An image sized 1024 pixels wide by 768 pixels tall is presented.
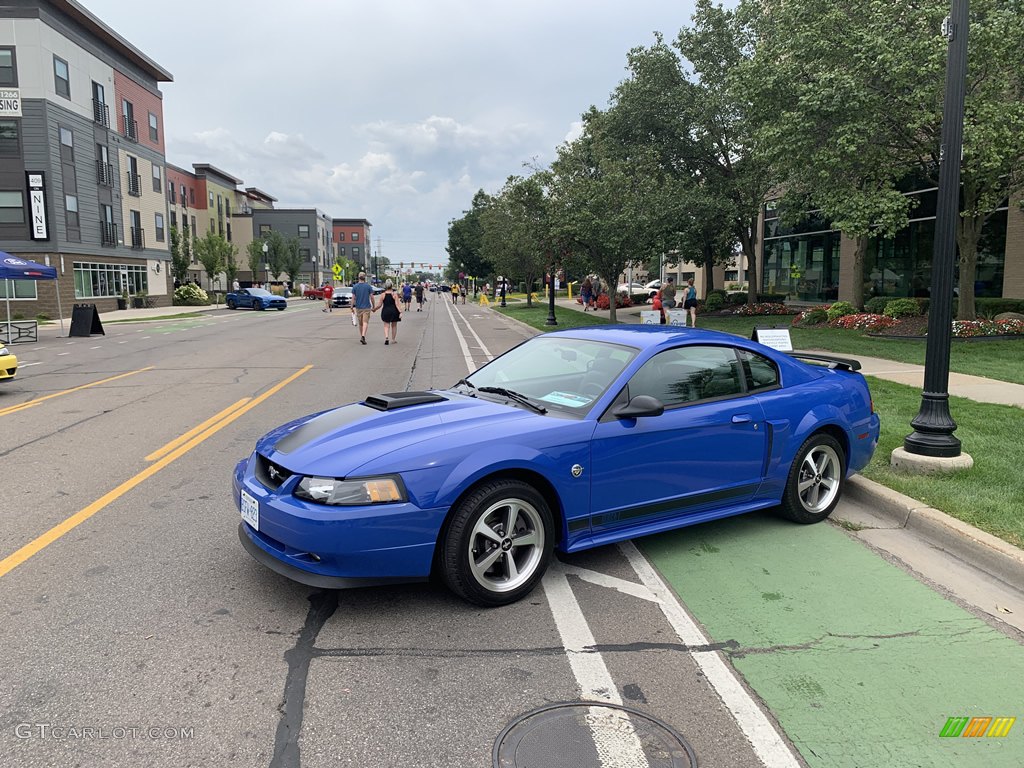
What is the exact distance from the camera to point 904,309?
20.4 m

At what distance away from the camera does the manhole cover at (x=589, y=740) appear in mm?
2676

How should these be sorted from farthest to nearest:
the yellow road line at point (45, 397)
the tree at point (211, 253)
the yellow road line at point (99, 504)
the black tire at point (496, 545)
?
1. the tree at point (211, 253)
2. the yellow road line at point (45, 397)
3. the yellow road line at point (99, 504)
4. the black tire at point (496, 545)

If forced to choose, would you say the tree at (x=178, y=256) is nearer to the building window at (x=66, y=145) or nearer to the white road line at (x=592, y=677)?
the building window at (x=66, y=145)

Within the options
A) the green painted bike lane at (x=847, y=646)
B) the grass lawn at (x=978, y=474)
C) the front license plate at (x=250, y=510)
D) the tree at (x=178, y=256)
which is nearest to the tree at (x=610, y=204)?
the grass lawn at (x=978, y=474)

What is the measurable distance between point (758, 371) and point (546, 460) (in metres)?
2.03

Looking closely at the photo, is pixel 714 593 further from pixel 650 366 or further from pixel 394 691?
pixel 394 691

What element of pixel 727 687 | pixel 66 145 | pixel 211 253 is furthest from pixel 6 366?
pixel 211 253

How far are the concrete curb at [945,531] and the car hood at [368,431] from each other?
2.92 m

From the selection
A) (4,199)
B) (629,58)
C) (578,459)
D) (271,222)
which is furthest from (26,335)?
(271,222)

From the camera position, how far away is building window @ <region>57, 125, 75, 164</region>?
3684 centimetres

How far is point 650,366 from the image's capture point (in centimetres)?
467

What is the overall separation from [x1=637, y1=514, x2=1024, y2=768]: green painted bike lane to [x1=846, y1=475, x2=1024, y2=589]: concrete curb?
20.8 inches

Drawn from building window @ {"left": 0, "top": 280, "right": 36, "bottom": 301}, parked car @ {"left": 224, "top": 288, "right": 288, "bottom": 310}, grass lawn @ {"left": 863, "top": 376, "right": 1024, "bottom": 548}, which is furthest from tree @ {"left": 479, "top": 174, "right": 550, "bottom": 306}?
building window @ {"left": 0, "top": 280, "right": 36, "bottom": 301}

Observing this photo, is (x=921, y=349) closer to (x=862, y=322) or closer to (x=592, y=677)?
(x=862, y=322)
